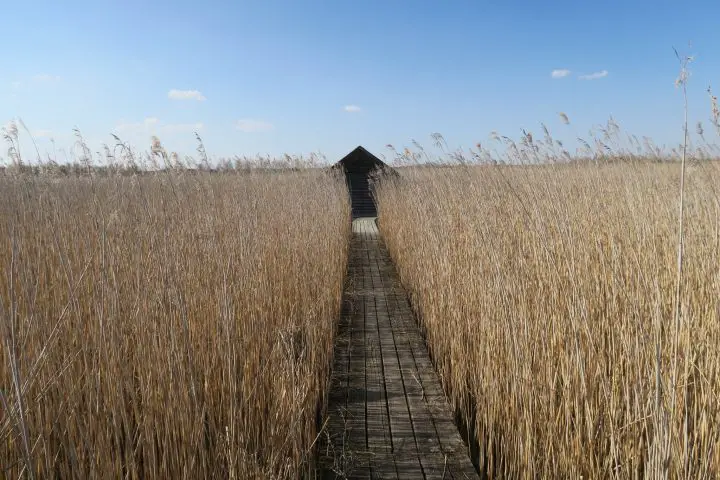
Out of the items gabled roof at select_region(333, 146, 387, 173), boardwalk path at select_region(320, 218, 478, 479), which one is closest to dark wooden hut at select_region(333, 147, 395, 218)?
gabled roof at select_region(333, 146, 387, 173)

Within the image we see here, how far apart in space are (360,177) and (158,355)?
10228mm

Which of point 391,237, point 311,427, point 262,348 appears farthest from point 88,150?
point 391,237

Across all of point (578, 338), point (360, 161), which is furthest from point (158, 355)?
point (360, 161)

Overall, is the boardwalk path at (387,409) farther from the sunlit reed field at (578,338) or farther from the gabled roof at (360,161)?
the gabled roof at (360,161)

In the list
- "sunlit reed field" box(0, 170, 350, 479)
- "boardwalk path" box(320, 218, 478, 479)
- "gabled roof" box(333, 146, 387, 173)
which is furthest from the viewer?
"gabled roof" box(333, 146, 387, 173)

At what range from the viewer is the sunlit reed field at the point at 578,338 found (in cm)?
109

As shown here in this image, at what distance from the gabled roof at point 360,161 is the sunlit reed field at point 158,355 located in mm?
8148

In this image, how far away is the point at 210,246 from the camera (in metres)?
2.16

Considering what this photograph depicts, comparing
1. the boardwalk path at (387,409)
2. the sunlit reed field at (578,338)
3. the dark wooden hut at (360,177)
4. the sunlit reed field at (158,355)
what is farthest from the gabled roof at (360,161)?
the sunlit reed field at (158,355)

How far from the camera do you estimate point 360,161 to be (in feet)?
36.5

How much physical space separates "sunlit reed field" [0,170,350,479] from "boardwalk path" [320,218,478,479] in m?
0.15

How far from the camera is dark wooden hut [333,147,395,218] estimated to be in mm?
11008

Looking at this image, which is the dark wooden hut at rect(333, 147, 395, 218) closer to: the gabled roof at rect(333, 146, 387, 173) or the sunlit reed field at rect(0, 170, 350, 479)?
the gabled roof at rect(333, 146, 387, 173)

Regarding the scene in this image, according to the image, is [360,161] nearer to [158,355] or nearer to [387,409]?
[387,409]
